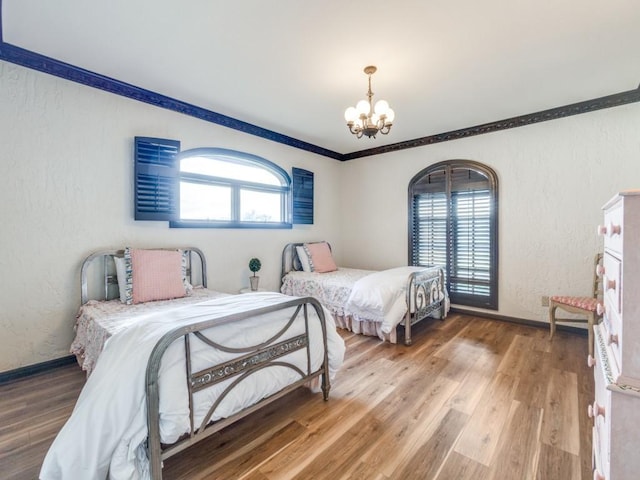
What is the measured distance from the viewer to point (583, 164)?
3.52m

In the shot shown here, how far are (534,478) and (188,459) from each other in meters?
1.82

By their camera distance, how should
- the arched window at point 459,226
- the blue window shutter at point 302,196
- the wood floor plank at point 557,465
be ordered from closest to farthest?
the wood floor plank at point 557,465, the arched window at point 459,226, the blue window shutter at point 302,196

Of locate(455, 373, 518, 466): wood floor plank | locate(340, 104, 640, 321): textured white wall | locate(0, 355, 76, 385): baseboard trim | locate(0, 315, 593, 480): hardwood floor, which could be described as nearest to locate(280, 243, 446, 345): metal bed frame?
locate(0, 315, 593, 480): hardwood floor

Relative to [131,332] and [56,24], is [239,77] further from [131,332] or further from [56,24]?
[131,332]

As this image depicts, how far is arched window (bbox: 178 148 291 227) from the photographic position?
144 inches

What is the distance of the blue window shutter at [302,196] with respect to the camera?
4801mm

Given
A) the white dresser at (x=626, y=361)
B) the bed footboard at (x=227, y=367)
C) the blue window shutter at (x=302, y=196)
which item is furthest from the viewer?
the blue window shutter at (x=302, y=196)

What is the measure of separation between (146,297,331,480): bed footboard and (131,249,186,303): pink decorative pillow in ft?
5.02

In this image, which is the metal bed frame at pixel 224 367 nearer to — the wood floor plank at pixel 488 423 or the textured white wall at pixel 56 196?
the wood floor plank at pixel 488 423

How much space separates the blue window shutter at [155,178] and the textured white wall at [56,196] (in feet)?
0.38

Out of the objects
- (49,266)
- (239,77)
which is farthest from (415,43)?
(49,266)

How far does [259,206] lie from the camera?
4.48 meters

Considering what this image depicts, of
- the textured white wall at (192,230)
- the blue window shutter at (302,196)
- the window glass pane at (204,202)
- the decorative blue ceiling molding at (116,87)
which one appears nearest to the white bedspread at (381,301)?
the textured white wall at (192,230)

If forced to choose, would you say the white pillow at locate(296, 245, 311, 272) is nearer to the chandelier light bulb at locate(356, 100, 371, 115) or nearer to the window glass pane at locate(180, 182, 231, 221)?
the window glass pane at locate(180, 182, 231, 221)
